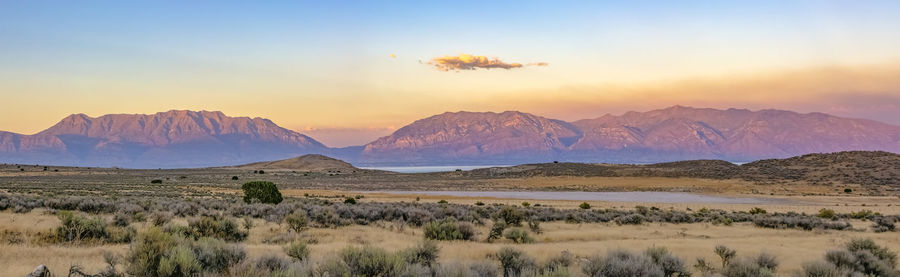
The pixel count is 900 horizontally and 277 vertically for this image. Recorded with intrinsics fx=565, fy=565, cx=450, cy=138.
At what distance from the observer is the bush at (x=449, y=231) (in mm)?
16984

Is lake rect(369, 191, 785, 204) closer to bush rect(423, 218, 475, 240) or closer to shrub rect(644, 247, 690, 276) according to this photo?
bush rect(423, 218, 475, 240)

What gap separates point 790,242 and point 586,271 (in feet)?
41.9

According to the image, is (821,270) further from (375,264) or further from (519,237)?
(519,237)

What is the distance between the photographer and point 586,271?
948 cm

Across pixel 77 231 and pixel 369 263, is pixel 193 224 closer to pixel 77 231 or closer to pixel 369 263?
pixel 77 231

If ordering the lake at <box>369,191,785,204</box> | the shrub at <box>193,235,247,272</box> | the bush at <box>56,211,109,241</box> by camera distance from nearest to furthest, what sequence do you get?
1. the shrub at <box>193,235,247,272</box>
2. the bush at <box>56,211,109,241</box>
3. the lake at <box>369,191,785,204</box>

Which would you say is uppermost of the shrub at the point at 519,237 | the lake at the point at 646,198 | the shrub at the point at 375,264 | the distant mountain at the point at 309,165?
the distant mountain at the point at 309,165

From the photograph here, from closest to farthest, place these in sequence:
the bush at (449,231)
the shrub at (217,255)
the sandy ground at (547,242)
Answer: the shrub at (217,255), the sandy ground at (547,242), the bush at (449,231)

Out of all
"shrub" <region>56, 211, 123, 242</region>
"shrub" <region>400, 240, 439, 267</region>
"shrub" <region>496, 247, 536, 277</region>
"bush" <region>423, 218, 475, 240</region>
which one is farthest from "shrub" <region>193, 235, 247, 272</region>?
"bush" <region>423, 218, 475, 240</region>

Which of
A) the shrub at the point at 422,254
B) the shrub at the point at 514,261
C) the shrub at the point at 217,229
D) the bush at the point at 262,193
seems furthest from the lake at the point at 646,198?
the shrub at the point at 422,254

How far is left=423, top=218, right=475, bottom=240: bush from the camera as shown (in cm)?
1698

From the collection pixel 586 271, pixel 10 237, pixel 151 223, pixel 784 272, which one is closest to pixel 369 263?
pixel 586 271

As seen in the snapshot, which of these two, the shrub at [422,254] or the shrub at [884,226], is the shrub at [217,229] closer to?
the shrub at [422,254]

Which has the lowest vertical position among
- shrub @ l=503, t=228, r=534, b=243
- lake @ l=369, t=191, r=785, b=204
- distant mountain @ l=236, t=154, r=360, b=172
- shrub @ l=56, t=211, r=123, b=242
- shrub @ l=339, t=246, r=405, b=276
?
lake @ l=369, t=191, r=785, b=204
